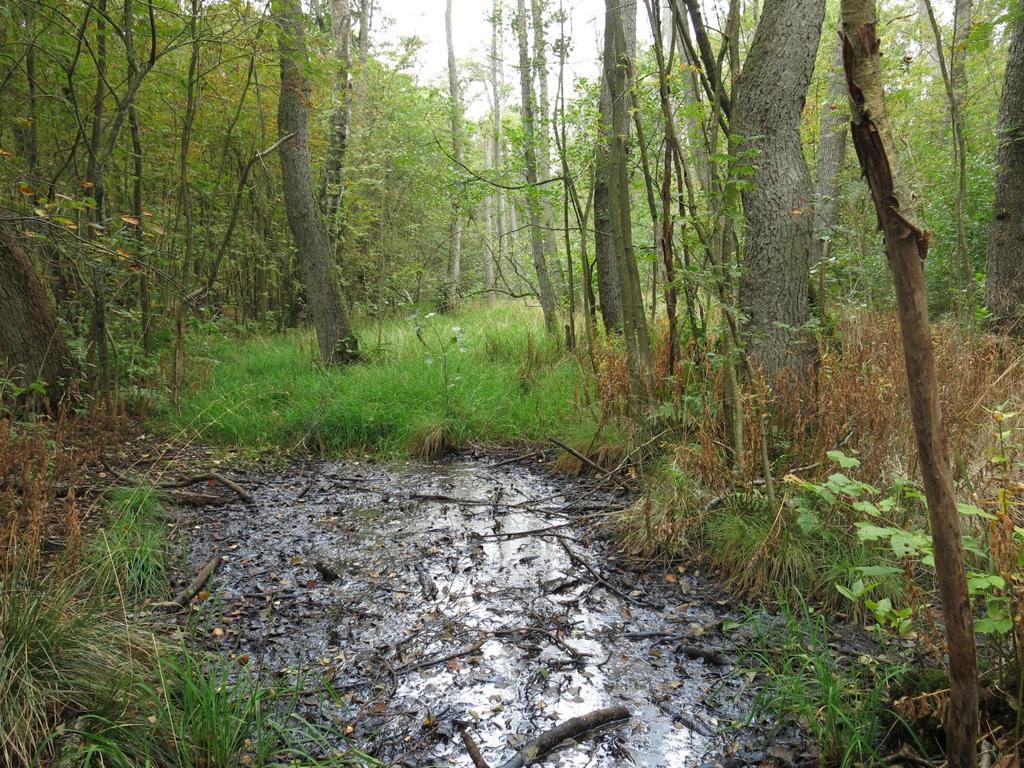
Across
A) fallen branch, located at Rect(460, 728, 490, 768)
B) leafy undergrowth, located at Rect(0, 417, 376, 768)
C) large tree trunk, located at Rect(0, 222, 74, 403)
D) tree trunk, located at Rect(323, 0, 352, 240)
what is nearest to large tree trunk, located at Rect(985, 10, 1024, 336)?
fallen branch, located at Rect(460, 728, 490, 768)

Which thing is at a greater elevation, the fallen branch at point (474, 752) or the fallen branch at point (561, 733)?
the fallen branch at point (474, 752)

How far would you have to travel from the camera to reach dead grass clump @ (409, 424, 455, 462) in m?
5.65

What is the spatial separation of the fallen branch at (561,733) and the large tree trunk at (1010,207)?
18.6 ft

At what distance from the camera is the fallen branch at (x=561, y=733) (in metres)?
1.98

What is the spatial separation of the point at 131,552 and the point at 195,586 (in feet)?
1.15

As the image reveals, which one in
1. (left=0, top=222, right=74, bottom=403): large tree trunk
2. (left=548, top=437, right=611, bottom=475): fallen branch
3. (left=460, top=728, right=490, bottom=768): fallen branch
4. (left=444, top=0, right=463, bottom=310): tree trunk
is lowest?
(left=460, top=728, right=490, bottom=768): fallen branch

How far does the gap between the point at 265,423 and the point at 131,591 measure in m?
3.14

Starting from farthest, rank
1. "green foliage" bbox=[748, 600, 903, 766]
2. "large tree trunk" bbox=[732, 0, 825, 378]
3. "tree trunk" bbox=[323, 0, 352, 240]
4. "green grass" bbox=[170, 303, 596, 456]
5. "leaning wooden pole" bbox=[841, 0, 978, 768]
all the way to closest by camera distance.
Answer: "tree trunk" bbox=[323, 0, 352, 240] → "green grass" bbox=[170, 303, 596, 456] → "large tree trunk" bbox=[732, 0, 825, 378] → "green foliage" bbox=[748, 600, 903, 766] → "leaning wooden pole" bbox=[841, 0, 978, 768]

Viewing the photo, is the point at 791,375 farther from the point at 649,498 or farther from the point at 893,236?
the point at 893,236

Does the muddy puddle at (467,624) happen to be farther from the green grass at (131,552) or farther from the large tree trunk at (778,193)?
the large tree trunk at (778,193)

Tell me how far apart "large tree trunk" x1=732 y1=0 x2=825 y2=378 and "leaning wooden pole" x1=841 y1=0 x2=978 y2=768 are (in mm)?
2742

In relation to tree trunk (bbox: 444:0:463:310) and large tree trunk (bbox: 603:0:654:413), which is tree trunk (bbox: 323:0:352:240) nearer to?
tree trunk (bbox: 444:0:463:310)

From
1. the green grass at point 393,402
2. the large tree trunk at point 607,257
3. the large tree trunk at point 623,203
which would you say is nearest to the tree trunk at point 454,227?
the large tree trunk at point 607,257

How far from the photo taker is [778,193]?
3.90 metres
